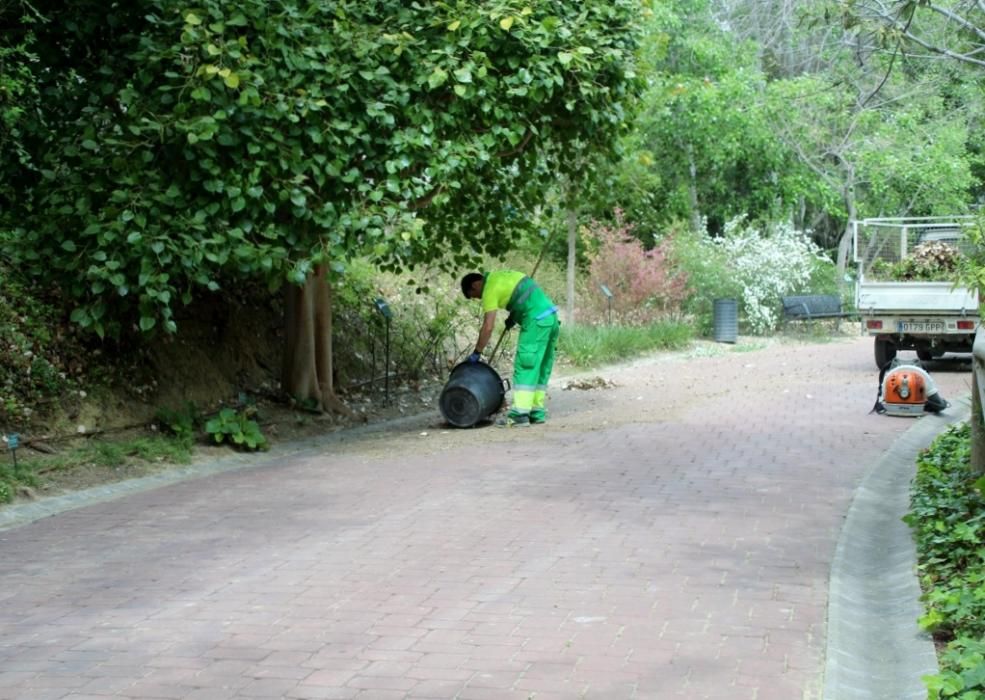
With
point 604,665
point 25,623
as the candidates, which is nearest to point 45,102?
point 25,623

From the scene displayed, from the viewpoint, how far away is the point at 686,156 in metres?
30.1

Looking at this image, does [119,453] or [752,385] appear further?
[752,385]

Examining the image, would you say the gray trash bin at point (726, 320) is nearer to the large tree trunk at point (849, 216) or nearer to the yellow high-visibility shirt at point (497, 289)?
the large tree trunk at point (849, 216)

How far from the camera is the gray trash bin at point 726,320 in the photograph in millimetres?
24828

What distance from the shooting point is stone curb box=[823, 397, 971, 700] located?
5.30 meters

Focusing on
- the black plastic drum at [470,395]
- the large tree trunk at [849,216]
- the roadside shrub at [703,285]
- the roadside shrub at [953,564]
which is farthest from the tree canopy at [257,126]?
the large tree trunk at [849,216]

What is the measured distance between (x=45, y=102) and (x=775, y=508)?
7344 mm

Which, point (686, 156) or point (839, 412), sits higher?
point (686, 156)

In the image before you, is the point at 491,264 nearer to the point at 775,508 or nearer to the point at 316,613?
the point at 775,508

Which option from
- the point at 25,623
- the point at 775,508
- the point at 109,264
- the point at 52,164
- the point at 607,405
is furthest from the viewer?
the point at 607,405

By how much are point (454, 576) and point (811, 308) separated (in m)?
20.4

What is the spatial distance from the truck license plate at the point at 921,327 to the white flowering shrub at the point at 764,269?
306 inches

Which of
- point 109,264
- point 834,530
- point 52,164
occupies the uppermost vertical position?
point 52,164

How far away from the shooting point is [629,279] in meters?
24.0
